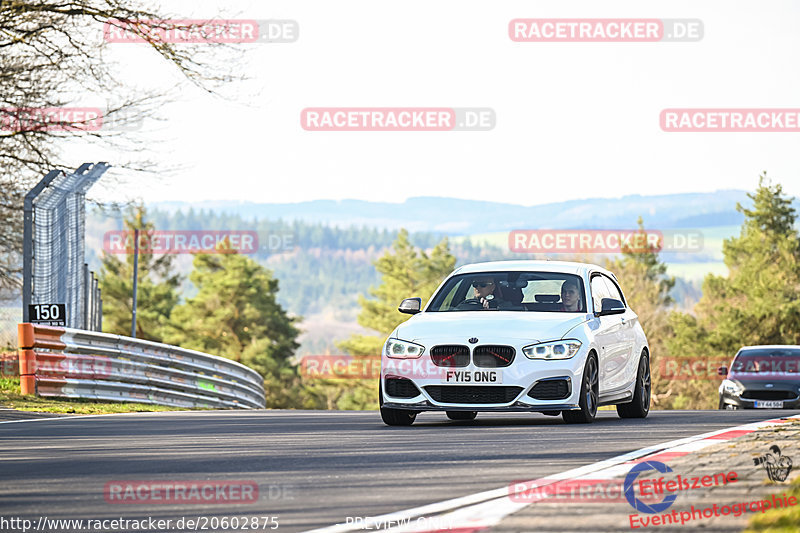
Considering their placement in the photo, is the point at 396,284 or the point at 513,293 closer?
the point at 513,293

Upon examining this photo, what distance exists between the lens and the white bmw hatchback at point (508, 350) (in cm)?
1174

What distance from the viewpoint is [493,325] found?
1205 centimetres

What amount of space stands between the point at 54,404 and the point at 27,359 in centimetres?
80

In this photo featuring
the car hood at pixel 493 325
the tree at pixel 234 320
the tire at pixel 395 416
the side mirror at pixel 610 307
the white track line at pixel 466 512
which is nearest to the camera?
the white track line at pixel 466 512

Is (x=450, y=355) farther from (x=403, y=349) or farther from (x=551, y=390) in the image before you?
(x=551, y=390)

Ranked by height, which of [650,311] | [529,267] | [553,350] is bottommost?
[650,311]

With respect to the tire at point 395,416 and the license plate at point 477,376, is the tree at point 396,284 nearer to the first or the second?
the tire at point 395,416

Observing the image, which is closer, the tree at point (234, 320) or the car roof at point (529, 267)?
the car roof at point (529, 267)

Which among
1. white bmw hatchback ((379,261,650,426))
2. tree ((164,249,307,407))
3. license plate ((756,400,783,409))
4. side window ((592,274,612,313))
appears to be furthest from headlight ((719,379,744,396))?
tree ((164,249,307,407))

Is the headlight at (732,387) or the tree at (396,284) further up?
the tree at (396,284)

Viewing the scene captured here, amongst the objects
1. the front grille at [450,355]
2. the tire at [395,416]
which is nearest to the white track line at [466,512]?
the front grille at [450,355]

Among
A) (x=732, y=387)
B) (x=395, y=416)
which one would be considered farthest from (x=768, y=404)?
(x=395, y=416)

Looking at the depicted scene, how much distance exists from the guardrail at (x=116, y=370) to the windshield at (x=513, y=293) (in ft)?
24.5

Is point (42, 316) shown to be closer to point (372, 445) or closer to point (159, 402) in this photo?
point (159, 402)
